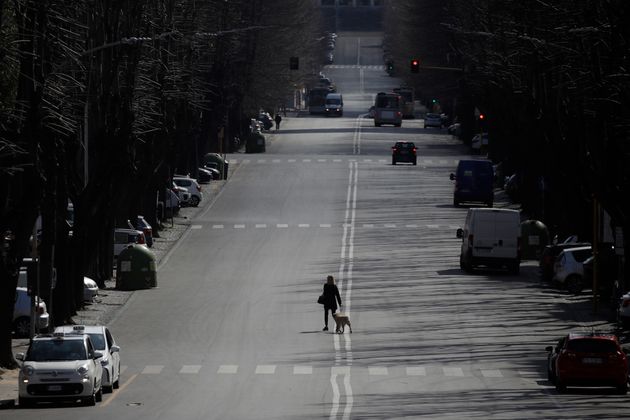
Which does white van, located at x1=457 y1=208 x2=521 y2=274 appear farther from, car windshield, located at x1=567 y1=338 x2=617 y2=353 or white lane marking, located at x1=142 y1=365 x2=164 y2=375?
car windshield, located at x1=567 y1=338 x2=617 y2=353

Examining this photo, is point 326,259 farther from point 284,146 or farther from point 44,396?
point 284,146

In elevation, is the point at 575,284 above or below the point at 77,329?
below

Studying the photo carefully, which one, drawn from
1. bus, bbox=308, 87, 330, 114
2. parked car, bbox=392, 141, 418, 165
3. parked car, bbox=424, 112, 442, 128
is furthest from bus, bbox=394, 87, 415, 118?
parked car, bbox=392, 141, 418, 165

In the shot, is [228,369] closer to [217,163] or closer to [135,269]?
[135,269]

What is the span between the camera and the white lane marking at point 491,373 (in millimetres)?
39125

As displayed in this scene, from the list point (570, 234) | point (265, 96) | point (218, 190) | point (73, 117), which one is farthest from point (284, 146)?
point (73, 117)

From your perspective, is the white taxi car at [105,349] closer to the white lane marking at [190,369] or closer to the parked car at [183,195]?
the white lane marking at [190,369]

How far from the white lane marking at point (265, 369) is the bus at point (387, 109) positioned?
105 m

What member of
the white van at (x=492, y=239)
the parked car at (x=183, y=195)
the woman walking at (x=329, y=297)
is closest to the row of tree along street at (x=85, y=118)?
the parked car at (x=183, y=195)

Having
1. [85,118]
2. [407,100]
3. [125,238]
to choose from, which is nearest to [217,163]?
[125,238]

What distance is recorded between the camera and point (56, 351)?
34312mm

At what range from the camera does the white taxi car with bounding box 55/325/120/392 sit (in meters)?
35.6

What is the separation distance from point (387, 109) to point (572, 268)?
88.7m

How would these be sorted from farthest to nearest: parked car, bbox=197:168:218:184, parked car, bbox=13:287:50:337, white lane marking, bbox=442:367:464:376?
parked car, bbox=197:168:218:184
parked car, bbox=13:287:50:337
white lane marking, bbox=442:367:464:376
